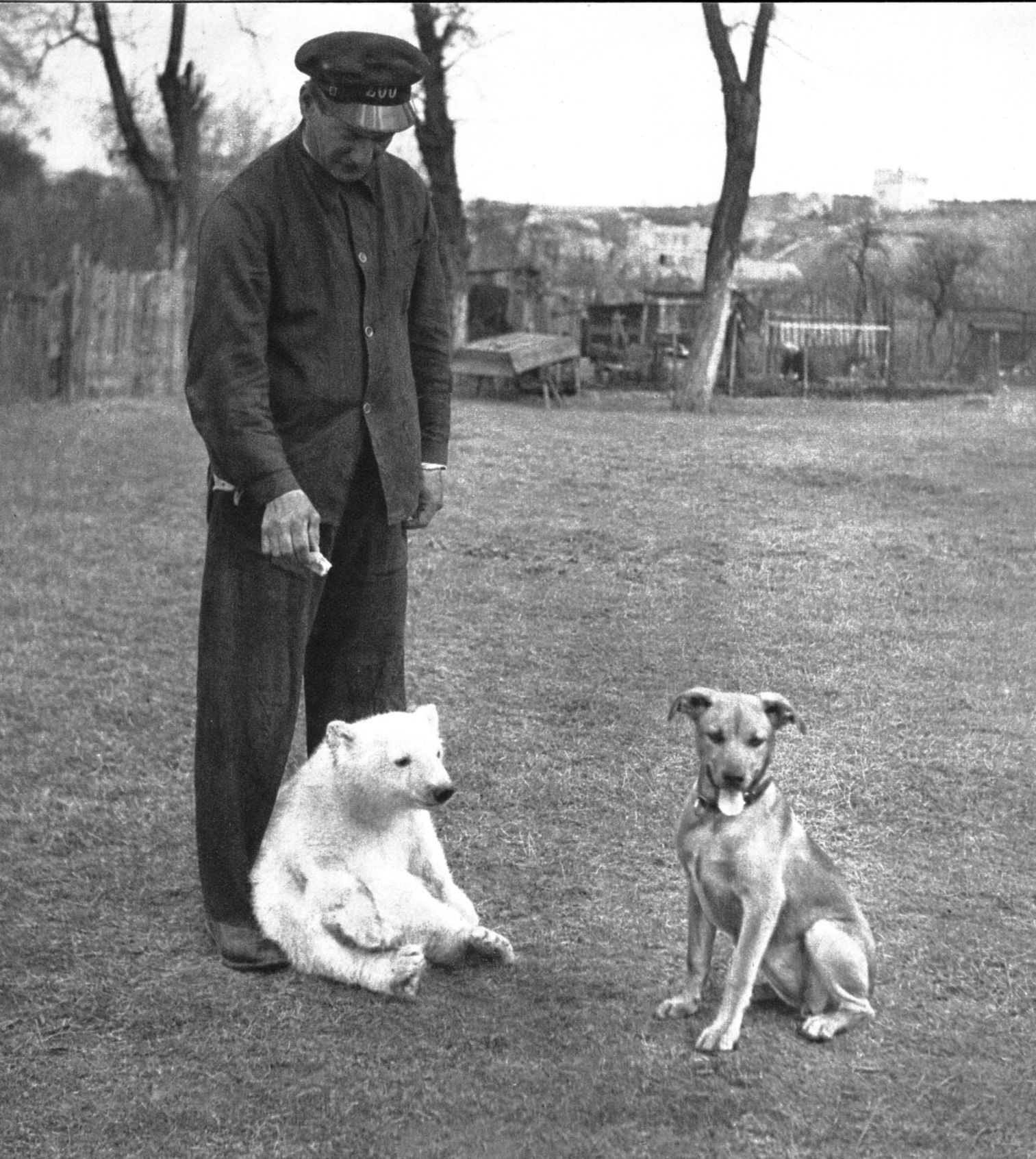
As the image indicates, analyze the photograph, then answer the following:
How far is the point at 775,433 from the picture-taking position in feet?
34.8

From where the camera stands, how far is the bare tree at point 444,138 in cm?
637

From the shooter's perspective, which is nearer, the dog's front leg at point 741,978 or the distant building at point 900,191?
the dog's front leg at point 741,978

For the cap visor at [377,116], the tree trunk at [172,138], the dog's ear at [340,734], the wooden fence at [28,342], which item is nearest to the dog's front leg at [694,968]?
the dog's ear at [340,734]

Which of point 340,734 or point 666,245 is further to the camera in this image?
point 666,245

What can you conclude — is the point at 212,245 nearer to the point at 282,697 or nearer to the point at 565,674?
the point at 282,697

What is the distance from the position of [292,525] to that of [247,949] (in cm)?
105

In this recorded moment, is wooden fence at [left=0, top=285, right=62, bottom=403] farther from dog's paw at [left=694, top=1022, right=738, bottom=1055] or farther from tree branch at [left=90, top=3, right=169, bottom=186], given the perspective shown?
dog's paw at [left=694, top=1022, right=738, bottom=1055]

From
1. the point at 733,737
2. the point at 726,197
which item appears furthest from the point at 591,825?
the point at 726,197

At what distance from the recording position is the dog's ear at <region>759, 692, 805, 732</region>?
291 cm

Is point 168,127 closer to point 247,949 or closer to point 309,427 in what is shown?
point 309,427

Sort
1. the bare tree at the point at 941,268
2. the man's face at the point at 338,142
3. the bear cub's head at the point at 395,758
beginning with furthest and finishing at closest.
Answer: the bare tree at the point at 941,268 → the bear cub's head at the point at 395,758 → the man's face at the point at 338,142

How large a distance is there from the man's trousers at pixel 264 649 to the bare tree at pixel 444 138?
779 millimetres

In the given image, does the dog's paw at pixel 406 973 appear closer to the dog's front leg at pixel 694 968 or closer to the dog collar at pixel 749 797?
the dog's front leg at pixel 694 968

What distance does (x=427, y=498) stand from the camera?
374cm
